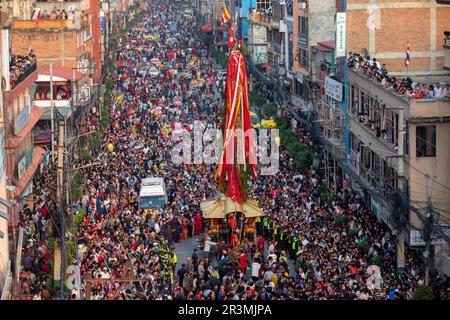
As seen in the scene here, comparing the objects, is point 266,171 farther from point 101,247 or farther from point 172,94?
point 172,94

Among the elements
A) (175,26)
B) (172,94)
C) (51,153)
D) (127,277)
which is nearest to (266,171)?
(51,153)

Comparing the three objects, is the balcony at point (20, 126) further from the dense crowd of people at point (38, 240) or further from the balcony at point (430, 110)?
the balcony at point (430, 110)

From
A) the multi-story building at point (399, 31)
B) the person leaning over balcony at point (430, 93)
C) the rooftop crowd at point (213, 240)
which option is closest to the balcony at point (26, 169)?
the rooftop crowd at point (213, 240)

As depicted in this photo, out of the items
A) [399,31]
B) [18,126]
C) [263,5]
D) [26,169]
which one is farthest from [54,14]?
[18,126]

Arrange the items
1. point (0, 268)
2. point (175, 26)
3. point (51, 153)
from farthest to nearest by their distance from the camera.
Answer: point (175, 26), point (51, 153), point (0, 268)

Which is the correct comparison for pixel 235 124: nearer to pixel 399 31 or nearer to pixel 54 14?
pixel 399 31
